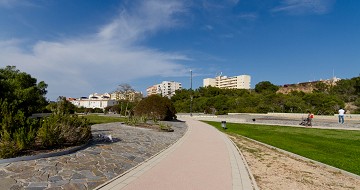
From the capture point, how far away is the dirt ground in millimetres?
7207

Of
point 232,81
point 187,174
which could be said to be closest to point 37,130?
point 187,174

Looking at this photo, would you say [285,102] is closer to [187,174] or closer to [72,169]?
[187,174]

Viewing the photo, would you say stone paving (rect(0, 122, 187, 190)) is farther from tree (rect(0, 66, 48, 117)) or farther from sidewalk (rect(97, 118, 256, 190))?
tree (rect(0, 66, 48, 117))

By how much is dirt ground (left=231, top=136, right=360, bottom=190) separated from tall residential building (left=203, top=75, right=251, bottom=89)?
164 metres

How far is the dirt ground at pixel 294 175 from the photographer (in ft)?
23.6

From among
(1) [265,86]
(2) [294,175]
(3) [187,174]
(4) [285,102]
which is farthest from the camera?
(1) [265,86]

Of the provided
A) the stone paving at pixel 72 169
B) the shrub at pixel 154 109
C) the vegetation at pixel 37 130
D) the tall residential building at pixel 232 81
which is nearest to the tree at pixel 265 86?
the tall residential building at pixel 232 81

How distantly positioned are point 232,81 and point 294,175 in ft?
565

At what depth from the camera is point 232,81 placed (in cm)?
17725

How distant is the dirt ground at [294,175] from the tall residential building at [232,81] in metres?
164

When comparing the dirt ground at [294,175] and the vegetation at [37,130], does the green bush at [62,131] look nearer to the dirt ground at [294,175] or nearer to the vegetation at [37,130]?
the vegetation at [37,130]

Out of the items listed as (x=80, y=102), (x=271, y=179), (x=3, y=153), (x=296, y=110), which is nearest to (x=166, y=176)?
(x=271, y=179)

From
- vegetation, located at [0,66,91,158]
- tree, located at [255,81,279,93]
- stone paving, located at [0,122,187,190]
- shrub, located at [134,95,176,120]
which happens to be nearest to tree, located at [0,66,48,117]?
vegetation, located at [0,66,91,158]

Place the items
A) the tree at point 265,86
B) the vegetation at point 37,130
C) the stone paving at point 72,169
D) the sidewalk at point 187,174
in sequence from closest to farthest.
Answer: the stone paving at point 72,169, the sidewalk at point 187,174, the vegetation at point 37,130, the tree at point 265,86
